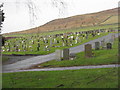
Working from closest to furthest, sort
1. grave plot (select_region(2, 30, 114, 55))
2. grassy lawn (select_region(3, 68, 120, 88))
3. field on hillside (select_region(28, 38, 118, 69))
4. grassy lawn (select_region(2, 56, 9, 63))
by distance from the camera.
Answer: grassy lawn (select_region(3, 68, 120, 88)), field on hillside (select_region(28, 38, 118, 69)), grassy lawn (select_region(2, 56, 9, 63)), grave plot (select_region(2, 30, 114, 55))

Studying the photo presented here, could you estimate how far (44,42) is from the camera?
1395 cm

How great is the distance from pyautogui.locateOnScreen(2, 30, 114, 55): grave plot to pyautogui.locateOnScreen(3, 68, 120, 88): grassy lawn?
269 centimetres

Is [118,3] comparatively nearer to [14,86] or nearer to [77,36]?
[77,36]

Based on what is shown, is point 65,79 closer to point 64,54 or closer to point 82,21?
point 64,54

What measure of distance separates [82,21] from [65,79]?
20.3ft

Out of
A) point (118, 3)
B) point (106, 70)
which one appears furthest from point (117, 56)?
point (118, 3)

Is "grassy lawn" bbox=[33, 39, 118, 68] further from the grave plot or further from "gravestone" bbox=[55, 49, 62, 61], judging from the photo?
the grave plot

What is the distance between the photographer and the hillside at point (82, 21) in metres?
12.9

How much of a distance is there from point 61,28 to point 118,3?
12.5 ft

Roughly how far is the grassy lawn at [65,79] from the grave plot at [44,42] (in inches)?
106

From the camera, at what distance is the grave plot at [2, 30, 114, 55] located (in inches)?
514

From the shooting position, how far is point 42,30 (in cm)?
1335

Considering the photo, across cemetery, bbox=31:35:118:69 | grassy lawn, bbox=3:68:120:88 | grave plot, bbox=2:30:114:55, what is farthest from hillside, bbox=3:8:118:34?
grassy lawn, bbox=3:68:120:88

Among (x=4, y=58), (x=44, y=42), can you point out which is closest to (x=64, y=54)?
(x=44, y=42)
